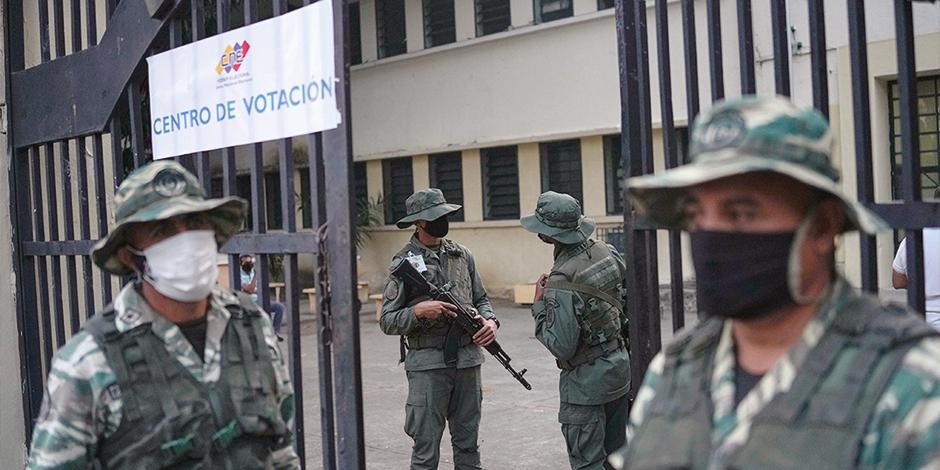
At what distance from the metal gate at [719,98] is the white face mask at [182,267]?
136 centimetres

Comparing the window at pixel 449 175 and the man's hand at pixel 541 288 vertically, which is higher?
the window at pixel 449 175

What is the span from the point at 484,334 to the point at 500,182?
39.6 feet

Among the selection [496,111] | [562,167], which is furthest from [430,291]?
[496,111]

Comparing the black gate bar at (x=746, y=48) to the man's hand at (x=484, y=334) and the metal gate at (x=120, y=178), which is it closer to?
the metal gate at (x=120, y=178)

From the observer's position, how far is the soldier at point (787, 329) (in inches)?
71.2

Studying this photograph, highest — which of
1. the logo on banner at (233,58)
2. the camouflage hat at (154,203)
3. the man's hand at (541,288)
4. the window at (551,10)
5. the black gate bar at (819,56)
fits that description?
the window at (551,10)

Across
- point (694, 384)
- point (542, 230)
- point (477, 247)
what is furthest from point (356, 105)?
point (694, 384)

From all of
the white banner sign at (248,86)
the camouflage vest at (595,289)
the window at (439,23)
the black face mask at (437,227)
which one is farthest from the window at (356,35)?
the white banner sign at (248,86)

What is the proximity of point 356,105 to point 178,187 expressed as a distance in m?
17.7

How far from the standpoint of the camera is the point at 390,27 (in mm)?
19453

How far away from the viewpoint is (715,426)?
2.01 metres

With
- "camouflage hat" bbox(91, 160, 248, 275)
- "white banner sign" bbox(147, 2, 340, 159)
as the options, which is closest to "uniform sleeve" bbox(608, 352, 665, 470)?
"camouflage hat" bbox(91, 160, 248, 275)

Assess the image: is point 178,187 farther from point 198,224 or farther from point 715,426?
point 715,426

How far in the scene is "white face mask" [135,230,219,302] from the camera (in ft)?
9.53
